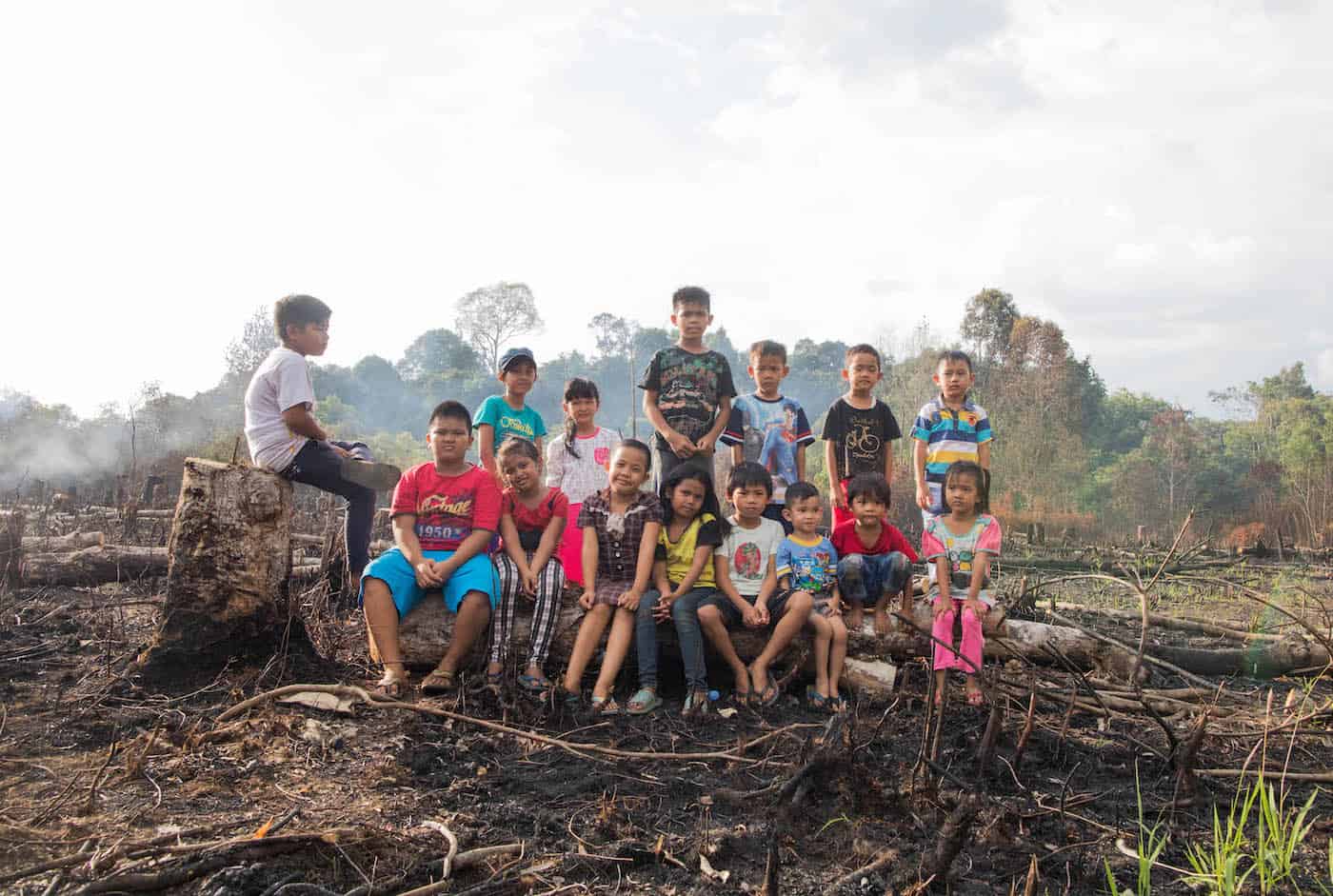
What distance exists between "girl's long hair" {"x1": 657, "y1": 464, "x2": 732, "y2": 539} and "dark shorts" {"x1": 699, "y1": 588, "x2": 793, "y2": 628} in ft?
1.21

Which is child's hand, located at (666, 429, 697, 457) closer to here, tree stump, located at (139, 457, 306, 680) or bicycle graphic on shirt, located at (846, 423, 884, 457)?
bicycle graphic on shirt, located at (846, 423, 884, 457)

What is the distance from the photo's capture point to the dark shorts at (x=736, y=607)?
4.23 meters

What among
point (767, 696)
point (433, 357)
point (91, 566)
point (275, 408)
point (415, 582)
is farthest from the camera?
point (433, 357)

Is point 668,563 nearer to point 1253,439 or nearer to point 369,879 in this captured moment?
point 369,879

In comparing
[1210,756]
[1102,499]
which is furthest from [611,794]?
[1102,499]

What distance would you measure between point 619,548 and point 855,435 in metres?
1.77

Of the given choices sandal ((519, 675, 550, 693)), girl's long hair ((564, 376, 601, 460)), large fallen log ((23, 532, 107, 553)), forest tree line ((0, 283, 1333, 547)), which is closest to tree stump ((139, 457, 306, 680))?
sandal ((519, 675, 550, 693))

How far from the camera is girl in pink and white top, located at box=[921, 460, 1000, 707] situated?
414cm

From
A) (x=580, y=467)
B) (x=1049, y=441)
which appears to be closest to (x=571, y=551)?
(x=580, y=467)

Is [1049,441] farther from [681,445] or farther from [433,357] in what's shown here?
[433,357]

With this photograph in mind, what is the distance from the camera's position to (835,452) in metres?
5.14

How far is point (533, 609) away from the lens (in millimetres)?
4402

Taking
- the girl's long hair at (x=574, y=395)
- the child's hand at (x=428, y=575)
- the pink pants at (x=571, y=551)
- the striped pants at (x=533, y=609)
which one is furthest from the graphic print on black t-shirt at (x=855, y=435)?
the child's hand at (x=428, y=575)

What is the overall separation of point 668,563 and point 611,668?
679mm
